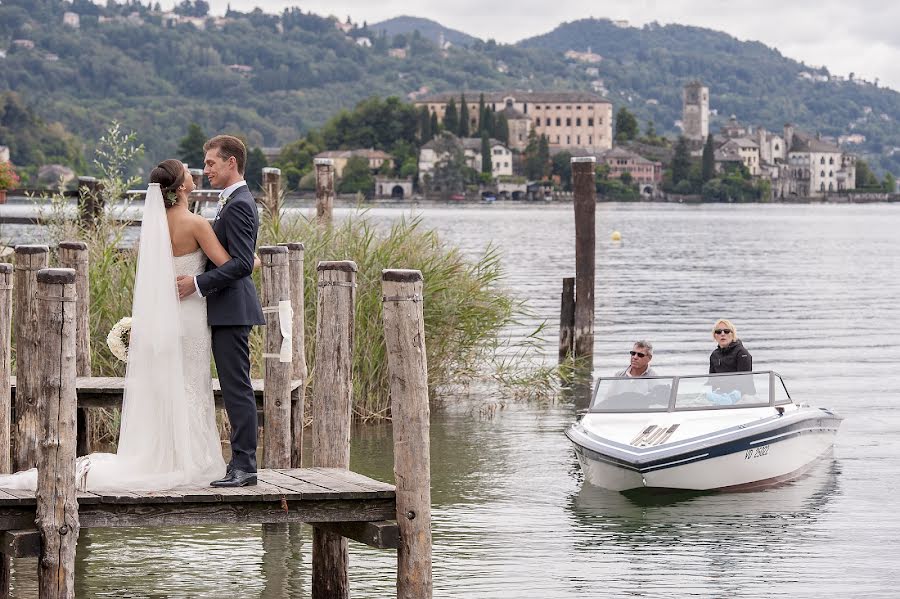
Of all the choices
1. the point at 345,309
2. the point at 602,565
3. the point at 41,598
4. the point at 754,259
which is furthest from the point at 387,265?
the point at 754,259

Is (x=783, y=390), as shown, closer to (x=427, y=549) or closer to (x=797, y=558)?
(x=797, y=558)

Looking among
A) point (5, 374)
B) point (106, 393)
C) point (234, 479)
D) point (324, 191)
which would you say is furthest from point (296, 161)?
point (234, 479)

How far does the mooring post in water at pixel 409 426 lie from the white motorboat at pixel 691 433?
634 cm

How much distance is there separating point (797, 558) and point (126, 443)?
6787 millimetres

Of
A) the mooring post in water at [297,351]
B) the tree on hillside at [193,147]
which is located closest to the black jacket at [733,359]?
the mooring post in water at [297,351]

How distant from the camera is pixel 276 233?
60.8 feet

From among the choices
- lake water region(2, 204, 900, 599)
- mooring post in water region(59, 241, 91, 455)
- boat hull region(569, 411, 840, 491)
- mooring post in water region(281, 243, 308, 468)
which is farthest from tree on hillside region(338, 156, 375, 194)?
mooring post in water region(59, 241, 91, 455)

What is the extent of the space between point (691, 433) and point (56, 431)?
8.35 metres

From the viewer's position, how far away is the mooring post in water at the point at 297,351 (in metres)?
12.7

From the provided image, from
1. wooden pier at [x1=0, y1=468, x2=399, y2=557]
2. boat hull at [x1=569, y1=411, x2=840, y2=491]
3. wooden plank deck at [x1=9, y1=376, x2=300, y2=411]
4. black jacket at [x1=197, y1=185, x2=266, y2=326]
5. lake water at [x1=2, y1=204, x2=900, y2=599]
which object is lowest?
lake water at [x1=2, y1=204, x2=900, y2=599]

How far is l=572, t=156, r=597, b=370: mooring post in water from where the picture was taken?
25.4 meters

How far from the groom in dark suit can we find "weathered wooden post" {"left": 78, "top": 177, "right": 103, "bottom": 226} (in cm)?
1155

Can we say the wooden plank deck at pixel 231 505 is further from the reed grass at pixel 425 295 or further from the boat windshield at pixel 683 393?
the reed grass at pixel 425 295

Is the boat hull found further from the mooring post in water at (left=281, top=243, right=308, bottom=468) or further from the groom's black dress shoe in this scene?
the groom's black dress shoe
